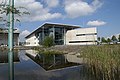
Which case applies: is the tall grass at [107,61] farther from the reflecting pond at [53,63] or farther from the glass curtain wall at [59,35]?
the glass curtain wall at [59,35]

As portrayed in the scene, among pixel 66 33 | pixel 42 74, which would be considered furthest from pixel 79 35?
pixel 42 74

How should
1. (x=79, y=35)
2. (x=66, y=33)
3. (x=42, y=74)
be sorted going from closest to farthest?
(x=42, y=74) < (x=79, y=35) < (x=66, y=33)

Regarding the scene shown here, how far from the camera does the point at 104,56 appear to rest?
809 cm

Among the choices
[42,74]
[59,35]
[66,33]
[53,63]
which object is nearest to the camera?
[42,74]

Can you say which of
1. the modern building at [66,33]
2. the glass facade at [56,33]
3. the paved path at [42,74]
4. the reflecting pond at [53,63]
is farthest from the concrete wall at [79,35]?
the paved path at [42,74]

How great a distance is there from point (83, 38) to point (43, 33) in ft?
52.3

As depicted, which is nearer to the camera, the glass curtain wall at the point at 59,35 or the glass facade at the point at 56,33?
the glass facade at the point at 56,33

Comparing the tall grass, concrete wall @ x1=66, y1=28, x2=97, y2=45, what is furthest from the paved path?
concrete wall @ x1=66, y1=28, x2=97, y2=45

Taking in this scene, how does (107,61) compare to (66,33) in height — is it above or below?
below

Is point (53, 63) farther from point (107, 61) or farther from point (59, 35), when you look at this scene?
point (59, 35)

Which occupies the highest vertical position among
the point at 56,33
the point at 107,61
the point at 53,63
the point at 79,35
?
the point at 56,33

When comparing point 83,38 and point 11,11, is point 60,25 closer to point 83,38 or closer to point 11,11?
point 83,38

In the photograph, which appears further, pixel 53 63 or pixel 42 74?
pixel 53 63

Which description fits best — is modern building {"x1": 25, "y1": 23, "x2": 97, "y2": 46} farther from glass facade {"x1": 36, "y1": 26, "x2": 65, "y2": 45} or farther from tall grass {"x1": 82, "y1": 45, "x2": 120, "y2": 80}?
tall grass {"x1": 82, "y1": 45, "x2": 120, "y2": 80}
